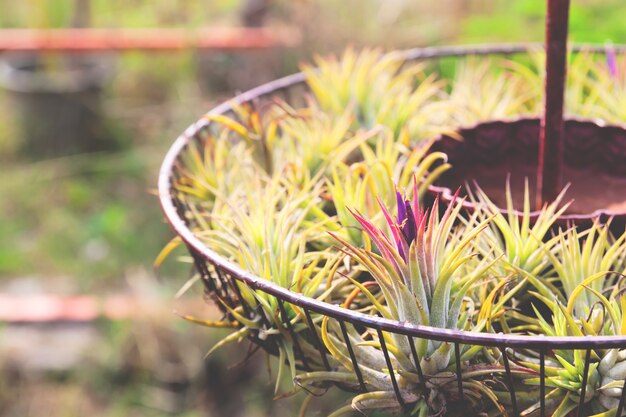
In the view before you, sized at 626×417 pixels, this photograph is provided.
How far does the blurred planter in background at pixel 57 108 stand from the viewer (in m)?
2.75

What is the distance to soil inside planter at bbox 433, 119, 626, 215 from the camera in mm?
918

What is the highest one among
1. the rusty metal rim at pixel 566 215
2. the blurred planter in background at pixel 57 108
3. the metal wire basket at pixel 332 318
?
the blurred planter in background at pixel 57 108

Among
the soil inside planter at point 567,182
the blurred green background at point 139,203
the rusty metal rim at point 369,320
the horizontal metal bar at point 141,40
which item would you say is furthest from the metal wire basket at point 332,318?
the horizontal metal bar at point 141,40

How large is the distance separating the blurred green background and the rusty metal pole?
64cm

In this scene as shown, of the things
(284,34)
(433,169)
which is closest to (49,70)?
(284,34)

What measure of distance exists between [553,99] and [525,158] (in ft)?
0.59

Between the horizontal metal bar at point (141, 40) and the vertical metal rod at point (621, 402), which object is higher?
the horizontal metal bar at point (141, 40)

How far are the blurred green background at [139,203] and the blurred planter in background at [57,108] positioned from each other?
0.03m

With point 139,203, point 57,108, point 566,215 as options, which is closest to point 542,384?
point 566,215

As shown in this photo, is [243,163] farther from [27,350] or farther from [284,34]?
[284,34]

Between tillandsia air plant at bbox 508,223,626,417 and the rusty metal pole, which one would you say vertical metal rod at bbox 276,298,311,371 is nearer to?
tillandsia air plant at bbox 508,223,626,417

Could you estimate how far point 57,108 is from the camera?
2768 mm

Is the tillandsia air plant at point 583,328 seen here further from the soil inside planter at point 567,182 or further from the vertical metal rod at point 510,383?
the soil inside planter at point 567,182

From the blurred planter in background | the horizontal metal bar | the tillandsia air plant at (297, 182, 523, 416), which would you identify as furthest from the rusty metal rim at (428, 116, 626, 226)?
the blurred planter in background
